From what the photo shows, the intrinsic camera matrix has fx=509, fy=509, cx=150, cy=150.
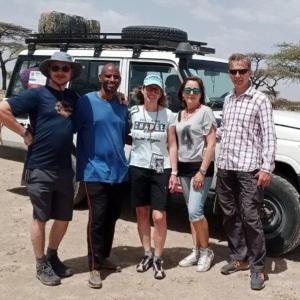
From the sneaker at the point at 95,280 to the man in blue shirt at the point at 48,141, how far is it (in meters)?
0.26

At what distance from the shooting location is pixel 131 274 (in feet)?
14.3

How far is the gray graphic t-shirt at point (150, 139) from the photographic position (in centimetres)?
423

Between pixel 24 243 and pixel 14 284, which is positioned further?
pixel 24 243

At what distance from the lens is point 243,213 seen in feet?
14.0

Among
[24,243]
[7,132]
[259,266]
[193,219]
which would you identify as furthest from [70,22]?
[259,266]

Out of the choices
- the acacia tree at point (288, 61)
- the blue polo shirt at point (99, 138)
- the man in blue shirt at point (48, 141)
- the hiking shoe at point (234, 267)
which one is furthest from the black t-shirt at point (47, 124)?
the acacia tree at point (288, 61)

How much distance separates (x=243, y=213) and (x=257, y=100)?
953 mm

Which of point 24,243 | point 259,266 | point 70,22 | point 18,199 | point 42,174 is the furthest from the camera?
point 70,22

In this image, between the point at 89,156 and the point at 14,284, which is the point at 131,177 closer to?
the point at 89,156

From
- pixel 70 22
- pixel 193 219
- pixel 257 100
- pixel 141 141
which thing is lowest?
pixel 193 219

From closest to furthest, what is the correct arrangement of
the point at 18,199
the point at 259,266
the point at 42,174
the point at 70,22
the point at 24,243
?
the point at 42,174 → the point at 259,266 → the point at 24,243 → the point at 18,199 → the point at 70,22

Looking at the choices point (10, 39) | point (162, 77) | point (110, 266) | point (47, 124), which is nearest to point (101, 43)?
point (162, 77)

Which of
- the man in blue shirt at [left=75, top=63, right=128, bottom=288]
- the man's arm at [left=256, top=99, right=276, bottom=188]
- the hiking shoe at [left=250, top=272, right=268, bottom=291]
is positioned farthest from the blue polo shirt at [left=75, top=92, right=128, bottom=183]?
the hiking shoe at [left=250, top=272, right=268, bottom=291]

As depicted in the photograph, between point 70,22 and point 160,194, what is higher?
point 70,22
